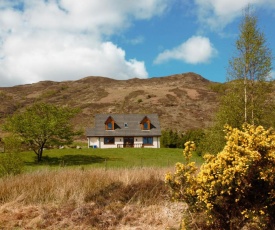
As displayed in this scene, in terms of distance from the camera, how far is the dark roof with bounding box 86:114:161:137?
50.9 meters

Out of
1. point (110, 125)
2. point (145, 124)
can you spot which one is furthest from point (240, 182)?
point (110, 125)

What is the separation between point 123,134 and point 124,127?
175cm

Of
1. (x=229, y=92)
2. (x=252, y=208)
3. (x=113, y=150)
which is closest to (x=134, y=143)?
(x=113, y=150)

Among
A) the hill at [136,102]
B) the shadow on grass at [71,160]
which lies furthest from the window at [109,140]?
the hill at [136,102]

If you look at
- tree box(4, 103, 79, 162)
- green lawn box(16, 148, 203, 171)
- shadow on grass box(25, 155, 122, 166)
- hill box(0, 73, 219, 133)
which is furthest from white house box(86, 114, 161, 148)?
hill box(0, 73, 219, 133)

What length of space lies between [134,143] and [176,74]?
446ft

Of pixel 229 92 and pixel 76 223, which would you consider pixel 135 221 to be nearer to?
pixel 76 223

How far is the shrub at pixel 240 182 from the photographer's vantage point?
19.1ft

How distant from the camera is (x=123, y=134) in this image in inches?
2008

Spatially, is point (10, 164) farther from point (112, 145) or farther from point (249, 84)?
point (112, 145)

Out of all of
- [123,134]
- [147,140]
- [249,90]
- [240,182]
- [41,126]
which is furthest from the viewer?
[147,140]

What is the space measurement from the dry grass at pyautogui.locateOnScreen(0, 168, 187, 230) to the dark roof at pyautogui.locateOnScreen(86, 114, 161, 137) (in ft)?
118

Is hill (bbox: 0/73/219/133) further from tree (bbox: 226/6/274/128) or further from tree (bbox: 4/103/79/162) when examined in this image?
tree (bbox: 226/6/274/128)

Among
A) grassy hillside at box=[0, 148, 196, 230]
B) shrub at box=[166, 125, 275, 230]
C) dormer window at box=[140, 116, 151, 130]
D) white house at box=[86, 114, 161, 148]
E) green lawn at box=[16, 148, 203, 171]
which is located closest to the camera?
shrub at box=[166, 125, 275, 230]
